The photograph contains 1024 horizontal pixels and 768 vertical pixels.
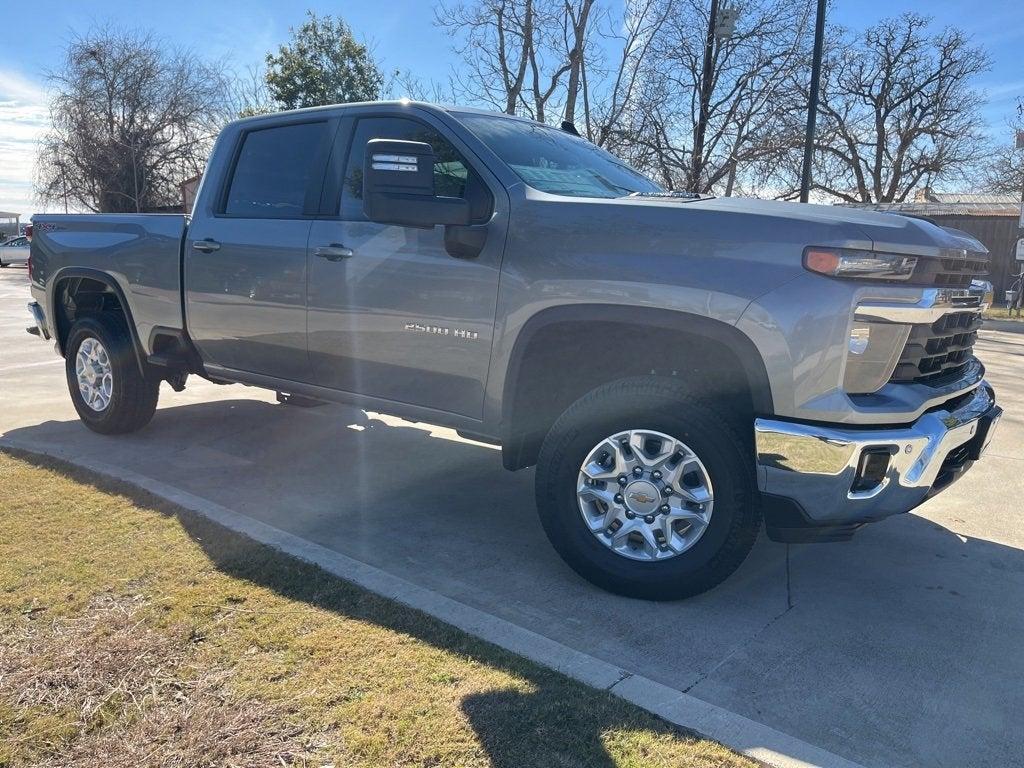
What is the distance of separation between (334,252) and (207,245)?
1.14 m

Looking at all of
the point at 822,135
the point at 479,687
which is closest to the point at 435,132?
the point at 479,687

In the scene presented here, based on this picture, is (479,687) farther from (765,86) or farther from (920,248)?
(765,86)

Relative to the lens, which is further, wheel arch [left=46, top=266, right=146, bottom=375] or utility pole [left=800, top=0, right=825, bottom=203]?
utility pole [left=800, top=0, right=825, bottom=203]

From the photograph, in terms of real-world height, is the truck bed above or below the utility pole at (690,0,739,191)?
below

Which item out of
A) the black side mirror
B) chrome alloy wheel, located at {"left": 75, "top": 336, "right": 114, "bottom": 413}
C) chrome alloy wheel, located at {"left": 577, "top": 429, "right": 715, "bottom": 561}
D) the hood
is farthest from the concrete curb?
chrome alloy wheel, located at {"left": 75, "top": 336, "right": 114, "bottom": 413}

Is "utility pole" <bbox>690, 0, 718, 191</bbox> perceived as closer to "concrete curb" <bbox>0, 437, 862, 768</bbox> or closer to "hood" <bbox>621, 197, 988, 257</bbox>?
"hood" <bbox>621, 197, 988, 257</bbox>

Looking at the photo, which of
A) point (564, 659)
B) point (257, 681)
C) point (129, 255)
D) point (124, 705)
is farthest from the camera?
point (129, 255)

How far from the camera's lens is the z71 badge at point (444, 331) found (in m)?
3.70

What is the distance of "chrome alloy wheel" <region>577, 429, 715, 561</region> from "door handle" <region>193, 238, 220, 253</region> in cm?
268

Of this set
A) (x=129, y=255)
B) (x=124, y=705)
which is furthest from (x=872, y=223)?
(x=129, y=255)

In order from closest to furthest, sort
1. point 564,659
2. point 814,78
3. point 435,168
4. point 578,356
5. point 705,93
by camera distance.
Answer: point 564,659 → point 578,356 → point 435,168 → point 814,78 → point 705,93

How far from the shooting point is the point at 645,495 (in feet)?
11.0

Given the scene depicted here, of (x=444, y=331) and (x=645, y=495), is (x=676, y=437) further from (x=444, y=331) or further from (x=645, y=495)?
(x=444, y=331)

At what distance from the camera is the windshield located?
3881 mm
